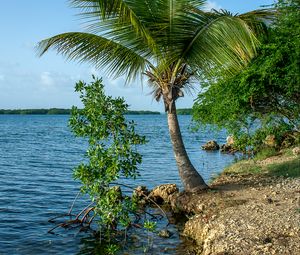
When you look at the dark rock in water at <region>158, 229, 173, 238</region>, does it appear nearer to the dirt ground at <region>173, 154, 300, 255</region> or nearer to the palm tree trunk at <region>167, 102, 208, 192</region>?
the dirt ground at <region>173, 154, 300, 255</region>

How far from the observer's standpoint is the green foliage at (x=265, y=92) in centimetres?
1534

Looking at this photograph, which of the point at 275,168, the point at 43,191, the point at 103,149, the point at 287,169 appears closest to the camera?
the point at 103,149

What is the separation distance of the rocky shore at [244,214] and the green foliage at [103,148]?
2346 millimetres

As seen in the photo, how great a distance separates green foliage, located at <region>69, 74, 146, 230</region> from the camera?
37.2 feet

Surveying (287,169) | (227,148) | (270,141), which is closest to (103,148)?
(287,169)

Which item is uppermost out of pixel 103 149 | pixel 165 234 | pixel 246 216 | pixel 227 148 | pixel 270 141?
pixel 103 149

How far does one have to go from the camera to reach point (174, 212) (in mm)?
14977

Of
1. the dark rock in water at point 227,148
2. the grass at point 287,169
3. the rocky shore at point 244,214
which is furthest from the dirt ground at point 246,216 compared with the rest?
the dark rock in water at point 227,148

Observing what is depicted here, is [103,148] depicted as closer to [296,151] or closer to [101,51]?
[101,51]

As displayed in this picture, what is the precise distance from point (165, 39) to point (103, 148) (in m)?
4.00

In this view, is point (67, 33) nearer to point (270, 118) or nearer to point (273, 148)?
point (270, 118)

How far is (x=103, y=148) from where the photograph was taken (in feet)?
38.1

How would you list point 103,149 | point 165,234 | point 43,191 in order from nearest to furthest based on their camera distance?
1. point 103,149
2. point 165,234
3. point 43,191

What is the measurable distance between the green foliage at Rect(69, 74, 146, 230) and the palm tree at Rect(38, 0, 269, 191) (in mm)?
2095
